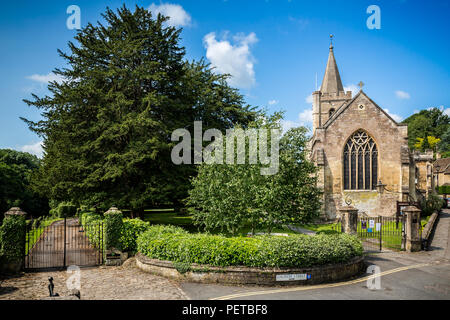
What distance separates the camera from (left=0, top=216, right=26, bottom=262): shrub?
38.6ft

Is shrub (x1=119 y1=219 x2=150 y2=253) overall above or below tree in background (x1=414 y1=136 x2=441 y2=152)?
below

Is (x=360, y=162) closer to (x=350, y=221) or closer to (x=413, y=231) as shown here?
(x=413, y=231)

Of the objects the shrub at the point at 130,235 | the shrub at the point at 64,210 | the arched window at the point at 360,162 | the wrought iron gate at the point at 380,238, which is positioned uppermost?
the arched window at the point at 360,162

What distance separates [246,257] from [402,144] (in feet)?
83.7

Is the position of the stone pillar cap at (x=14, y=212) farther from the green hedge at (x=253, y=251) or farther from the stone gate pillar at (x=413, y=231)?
the stone gate pillar at (x=413, y=231)

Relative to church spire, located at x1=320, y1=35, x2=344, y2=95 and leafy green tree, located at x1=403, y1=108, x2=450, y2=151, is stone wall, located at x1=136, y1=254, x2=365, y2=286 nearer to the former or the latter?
church spire, located at x1=320, y1=35, x2=344, y2=95

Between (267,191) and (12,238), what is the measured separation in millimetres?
10696

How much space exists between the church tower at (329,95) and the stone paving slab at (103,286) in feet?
138

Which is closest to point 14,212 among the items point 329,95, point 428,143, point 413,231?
point 413,231

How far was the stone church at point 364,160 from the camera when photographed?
2917 centimetres

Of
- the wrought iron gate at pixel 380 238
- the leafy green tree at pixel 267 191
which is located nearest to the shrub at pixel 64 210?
the leafy green tree at pixel 267 191

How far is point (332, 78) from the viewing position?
48562 mm

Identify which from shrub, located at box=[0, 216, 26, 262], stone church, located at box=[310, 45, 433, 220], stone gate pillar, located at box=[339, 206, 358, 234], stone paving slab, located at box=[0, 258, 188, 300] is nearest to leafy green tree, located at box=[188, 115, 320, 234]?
stone gate pillar, located at box=[339, 206, 358, 234]
